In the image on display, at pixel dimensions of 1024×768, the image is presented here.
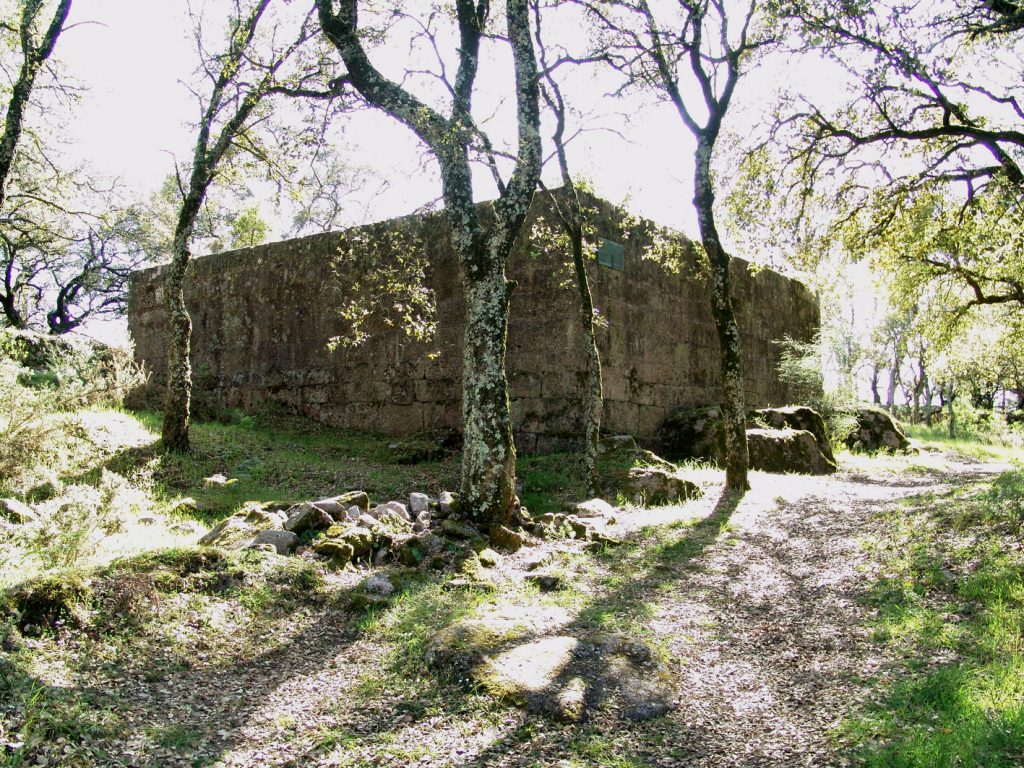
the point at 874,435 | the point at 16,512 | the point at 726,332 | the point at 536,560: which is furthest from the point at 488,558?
the point at 874,435

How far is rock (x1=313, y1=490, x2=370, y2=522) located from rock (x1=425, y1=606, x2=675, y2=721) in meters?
2.43

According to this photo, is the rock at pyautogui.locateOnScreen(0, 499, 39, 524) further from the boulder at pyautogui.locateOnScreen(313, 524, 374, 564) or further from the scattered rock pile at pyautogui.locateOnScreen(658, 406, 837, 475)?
A: the scattered rock pile at pyautogui.locateOnScreen(658, 406, 837, 475)

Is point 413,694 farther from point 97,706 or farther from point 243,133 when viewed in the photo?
point 243,133

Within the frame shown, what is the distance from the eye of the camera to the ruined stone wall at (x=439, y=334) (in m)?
10.3

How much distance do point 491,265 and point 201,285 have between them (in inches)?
342

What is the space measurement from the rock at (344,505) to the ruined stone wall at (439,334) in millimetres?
2927

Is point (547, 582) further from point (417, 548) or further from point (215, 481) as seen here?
point (215, 481)

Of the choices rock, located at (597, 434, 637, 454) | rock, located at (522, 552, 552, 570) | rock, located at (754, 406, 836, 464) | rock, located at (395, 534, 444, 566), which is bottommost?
rock, located at (522, 552, 552, 570)

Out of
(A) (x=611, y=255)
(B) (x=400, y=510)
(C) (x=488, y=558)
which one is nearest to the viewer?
(C) (x=488, y=558)

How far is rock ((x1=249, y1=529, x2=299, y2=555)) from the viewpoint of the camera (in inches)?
221

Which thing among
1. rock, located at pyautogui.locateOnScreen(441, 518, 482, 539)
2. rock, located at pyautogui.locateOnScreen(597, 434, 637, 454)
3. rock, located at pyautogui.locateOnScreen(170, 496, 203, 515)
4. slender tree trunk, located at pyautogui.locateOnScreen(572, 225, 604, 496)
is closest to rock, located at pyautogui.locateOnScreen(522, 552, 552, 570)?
rock, located at pyautogui.locateOnScreen(441, 518, 482, 539)

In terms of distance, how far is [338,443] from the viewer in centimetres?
1124

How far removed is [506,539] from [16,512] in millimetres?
3808

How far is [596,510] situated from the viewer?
303 inches
